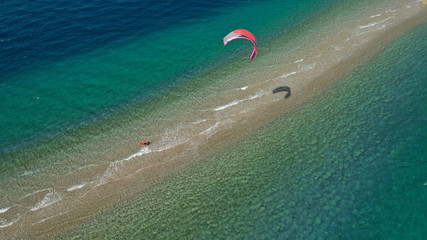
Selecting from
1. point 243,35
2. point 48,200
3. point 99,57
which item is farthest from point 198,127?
point 99,57

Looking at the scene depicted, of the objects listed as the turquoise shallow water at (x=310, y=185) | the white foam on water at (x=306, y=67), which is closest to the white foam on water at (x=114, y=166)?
the turquoise shallow water at (x=310, y=185)

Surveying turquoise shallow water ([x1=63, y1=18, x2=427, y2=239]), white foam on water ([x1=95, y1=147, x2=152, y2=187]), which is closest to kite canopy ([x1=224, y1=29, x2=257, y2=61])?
turquoise shallow water ([x1=63, y1=18, x2=427, y2=239])

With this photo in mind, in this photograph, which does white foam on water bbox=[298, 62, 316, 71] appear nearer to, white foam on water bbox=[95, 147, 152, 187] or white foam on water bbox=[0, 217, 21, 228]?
white foam on water bbox=[95, 147, 152, 187]

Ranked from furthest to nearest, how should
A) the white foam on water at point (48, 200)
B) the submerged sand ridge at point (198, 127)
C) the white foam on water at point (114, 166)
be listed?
the white foam on water at point (114, 166), the white foam on water at point (48, 200), the submerged sand ridge at point (198, 127)

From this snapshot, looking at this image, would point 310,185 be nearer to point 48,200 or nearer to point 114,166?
point 114,166

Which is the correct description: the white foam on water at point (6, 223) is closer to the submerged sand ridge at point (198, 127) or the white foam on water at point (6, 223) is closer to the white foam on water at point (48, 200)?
the submerged sand ridge at point (198, 127)

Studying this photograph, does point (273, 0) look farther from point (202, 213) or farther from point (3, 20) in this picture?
point (3, 20)
